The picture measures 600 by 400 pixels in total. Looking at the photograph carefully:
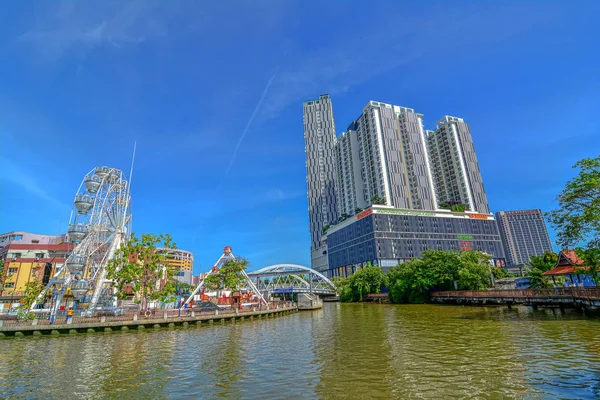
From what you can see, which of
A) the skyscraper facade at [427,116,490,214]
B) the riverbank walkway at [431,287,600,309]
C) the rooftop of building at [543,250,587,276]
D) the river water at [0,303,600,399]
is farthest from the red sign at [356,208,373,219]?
the river water at [0,303,600,399]

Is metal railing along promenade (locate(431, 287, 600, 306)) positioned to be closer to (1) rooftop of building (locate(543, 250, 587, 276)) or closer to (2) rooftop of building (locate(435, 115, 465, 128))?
(1) rooftop of building (locate(543, 250, 587, 276))

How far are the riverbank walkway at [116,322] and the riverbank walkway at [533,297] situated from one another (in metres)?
44.9

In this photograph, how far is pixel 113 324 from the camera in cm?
3959

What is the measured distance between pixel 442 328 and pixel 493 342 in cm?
924

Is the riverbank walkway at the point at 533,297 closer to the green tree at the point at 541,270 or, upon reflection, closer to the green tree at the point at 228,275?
the green tree at the point at 541,270

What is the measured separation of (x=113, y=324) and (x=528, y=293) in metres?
60.2

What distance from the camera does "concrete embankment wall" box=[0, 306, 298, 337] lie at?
36.7 meters

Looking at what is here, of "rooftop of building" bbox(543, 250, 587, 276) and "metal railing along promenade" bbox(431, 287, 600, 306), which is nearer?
"metal railing along promenade" bbox(431, 287, 600, 306)

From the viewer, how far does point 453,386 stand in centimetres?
1406

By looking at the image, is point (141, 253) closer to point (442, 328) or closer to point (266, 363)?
point (266, 363)

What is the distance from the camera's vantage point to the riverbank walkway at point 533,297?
39.2m

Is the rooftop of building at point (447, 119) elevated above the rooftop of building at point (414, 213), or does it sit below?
above

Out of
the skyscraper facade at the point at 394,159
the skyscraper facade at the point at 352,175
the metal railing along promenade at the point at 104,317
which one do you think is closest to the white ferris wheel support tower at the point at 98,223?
the metal railing along promenade at the point at 104,317

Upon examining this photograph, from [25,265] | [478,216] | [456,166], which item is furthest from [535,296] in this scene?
[456,166]
